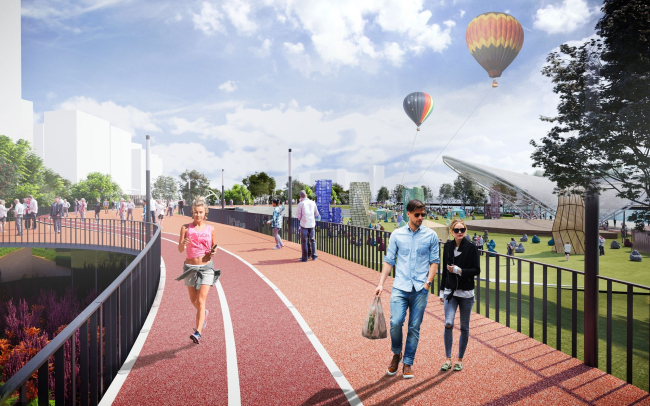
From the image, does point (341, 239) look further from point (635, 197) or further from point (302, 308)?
point (635, 197)

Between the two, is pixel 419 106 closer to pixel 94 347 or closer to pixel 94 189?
pixel 94 347

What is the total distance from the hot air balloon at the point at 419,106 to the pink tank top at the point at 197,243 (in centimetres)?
3970

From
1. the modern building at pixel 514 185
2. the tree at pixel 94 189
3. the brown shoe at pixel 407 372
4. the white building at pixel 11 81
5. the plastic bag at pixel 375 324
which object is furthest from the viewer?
the tree at pixel 94 189

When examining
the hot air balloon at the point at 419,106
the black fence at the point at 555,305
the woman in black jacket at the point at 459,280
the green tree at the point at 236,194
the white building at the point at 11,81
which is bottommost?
the black fence at the point at 555,305

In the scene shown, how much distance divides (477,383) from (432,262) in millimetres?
1334

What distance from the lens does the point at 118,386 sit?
4207 millimetres

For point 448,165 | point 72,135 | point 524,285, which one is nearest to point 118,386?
point 524,285

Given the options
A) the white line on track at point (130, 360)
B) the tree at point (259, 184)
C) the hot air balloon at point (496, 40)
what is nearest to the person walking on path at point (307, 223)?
the white line on track at point (130, 360)

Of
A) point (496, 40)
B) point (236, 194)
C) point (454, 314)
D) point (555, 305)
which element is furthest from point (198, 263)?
point (236, 194)

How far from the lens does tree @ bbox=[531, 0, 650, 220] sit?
6.60 metres

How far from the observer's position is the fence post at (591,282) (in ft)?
15.6

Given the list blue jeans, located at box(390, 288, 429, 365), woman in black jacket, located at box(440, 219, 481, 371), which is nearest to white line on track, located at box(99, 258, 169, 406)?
blue jeans, located at box(390, 288, 429, 365)

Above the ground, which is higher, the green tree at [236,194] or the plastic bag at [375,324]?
the green tree at [236,194]

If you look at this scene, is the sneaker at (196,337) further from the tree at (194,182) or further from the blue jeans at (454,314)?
the tree at (194,182)
